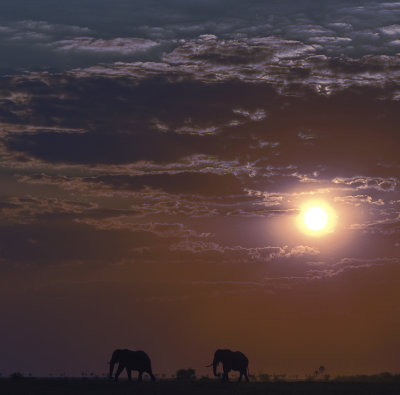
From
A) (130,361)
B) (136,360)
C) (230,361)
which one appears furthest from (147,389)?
(230,361)

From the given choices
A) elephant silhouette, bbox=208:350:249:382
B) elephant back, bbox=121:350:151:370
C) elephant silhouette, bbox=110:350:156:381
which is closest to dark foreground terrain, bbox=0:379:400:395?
elephant silhouette, bbox=110:350:156:381

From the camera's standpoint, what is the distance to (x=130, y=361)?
47312 millimetres

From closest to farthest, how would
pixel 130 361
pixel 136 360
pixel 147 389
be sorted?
pixel 147 389 → pixel 130 361 → pixel 136 360

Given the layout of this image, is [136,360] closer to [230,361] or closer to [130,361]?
[130,361]

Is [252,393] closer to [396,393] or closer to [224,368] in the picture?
[396,393]

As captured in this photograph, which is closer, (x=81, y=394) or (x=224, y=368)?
(x=81, y=394)

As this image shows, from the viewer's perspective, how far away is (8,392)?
35.5 m

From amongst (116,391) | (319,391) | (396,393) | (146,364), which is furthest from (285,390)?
(146,364)

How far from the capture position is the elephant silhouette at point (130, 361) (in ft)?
155

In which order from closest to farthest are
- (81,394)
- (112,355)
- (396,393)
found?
(81,394), (396,393), (112,355)

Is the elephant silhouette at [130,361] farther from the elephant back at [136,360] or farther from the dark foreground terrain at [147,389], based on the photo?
the dark foreground terrain at [147,389]

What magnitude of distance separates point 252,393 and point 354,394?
539 cm

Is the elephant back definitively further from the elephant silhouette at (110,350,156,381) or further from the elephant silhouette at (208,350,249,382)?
the elephant silhouette at (208,350,249,382)

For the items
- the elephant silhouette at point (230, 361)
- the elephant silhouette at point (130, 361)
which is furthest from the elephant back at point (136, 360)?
the elephant silhouette at point (230, 361)
